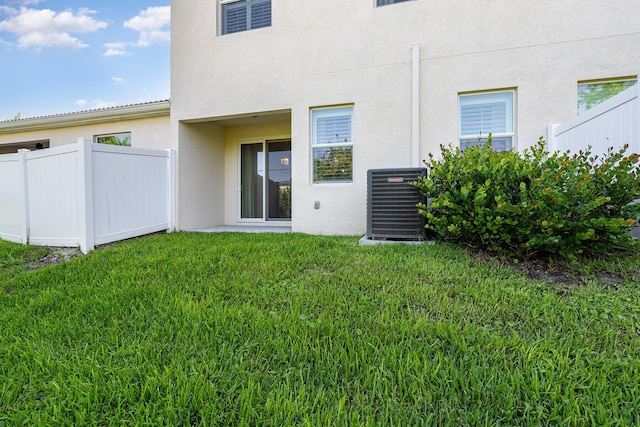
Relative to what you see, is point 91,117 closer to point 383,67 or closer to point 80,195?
point 80,195

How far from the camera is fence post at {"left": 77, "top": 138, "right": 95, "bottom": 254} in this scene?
5.00 m

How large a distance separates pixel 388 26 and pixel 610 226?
197 inches

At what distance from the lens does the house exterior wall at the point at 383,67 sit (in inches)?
201

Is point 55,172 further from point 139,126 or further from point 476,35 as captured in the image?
point 476,35

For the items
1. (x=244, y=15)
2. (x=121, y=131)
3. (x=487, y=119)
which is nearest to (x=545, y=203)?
(x=487, y=119)

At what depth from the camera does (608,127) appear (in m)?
3.75

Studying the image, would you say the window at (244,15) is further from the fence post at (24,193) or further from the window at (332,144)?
the fence post at (24,193)

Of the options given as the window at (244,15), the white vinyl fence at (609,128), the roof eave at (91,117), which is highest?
the window at (244,15)

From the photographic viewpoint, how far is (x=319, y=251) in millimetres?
4211

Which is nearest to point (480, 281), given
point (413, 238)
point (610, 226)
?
point (610, 226)

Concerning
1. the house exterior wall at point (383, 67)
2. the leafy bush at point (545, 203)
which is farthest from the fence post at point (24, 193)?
the leafy bush at point (545, 203)

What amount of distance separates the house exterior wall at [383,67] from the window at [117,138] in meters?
1.97

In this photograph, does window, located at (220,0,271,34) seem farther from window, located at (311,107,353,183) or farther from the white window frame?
window, located at (311,107,353,183)

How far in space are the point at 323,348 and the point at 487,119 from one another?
533 cm
